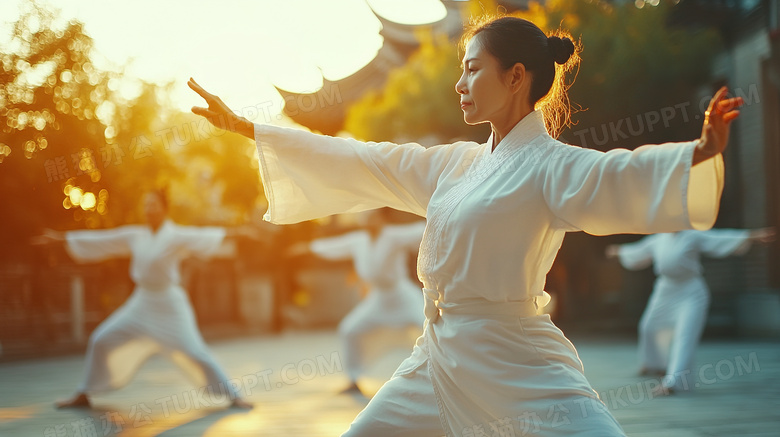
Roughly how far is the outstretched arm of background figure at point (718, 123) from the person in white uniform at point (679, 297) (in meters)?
5.05

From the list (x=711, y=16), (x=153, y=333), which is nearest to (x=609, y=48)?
(x=711, y=16)

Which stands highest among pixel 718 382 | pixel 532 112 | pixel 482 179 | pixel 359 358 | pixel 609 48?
pixel 609 48

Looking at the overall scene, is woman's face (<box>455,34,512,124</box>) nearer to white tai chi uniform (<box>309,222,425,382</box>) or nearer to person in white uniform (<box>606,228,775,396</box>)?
white tai chi uniform (<box>309,222,425,382</box>)

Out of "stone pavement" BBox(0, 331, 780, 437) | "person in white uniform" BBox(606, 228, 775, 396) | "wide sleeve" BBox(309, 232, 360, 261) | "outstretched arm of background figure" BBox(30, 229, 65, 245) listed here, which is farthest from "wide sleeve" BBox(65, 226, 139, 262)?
"person in white uniform" BBox(606, 228, 775, 396)

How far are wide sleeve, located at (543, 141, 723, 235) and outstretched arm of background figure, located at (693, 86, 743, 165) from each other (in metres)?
0.04

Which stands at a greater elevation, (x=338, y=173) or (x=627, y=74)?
(x=627, y=74)

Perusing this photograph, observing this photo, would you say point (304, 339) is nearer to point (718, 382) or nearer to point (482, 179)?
point (718, 382)

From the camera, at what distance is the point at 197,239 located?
593cm

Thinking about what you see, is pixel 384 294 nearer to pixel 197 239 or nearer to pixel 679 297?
pixel 197 239

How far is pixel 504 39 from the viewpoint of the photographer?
6.71 ft

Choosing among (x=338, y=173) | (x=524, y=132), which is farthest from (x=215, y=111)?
(x=524, y=132)

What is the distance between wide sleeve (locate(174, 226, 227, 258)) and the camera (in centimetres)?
591

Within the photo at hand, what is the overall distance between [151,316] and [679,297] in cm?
454

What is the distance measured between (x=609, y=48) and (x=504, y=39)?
39.5 ft
